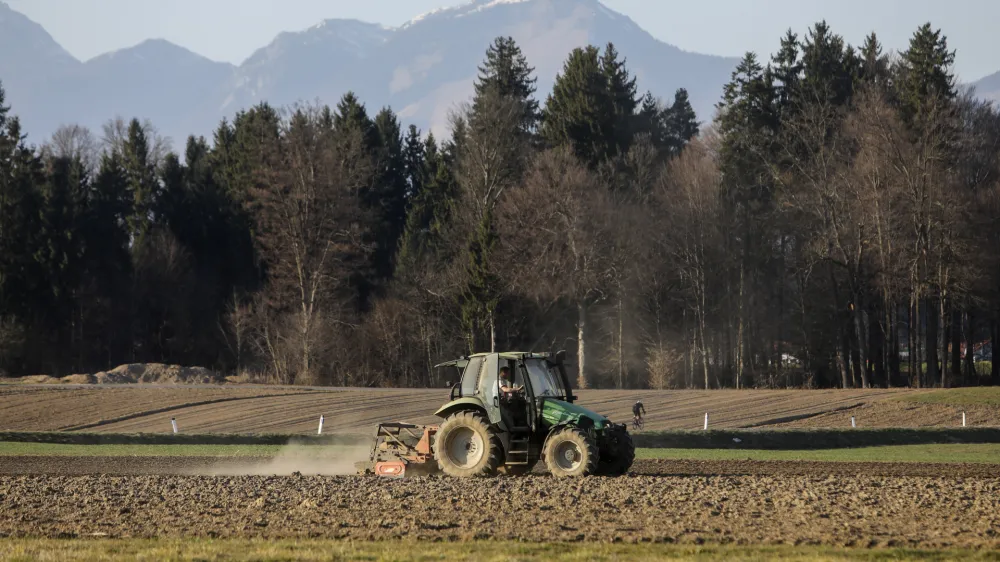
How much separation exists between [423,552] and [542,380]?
776cm

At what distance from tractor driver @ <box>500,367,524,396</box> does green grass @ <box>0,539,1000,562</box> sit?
21.9 ft

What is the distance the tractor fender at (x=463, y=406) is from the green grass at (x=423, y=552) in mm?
6914

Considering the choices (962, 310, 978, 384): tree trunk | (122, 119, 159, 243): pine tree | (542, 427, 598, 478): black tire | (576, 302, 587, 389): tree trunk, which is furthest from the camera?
(122, 119, 159, 243): pine tree

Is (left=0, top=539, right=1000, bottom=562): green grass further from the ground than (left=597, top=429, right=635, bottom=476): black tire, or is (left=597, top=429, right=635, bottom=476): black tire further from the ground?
(left=597, top=429, right=635, bottom=476): black tire

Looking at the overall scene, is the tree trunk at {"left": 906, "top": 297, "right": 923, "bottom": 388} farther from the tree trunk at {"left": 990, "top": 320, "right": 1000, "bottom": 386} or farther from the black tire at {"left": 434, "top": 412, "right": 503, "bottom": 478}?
the black tire at {"left": 434, "top": 412, "right": 503, "bottom": 478}

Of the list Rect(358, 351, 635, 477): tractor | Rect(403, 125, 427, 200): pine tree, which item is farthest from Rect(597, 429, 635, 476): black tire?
Rect(403, 125, 427, 200): pine tree

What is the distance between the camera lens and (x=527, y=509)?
14.5 m

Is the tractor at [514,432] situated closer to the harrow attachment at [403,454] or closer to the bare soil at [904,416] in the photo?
the harrow attachment at [403,454]

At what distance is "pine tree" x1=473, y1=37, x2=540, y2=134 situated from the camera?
2820 inches

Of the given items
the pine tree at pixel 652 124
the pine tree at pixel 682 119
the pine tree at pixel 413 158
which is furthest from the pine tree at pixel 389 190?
A: the pine tree at pixel 682 119

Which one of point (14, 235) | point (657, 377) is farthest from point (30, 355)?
point (657, 377)

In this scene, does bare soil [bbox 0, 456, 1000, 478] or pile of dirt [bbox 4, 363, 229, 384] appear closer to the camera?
bare soil [bbox 0, 456, 1000, 478]

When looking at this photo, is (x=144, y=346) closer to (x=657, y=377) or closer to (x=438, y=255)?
(x=438, y=255)

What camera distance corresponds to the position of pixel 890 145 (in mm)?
52719
